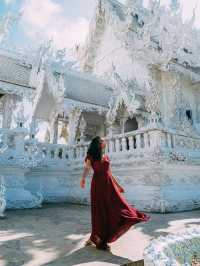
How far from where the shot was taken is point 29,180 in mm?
8359

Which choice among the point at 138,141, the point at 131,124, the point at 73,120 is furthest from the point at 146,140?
the point at 131,124

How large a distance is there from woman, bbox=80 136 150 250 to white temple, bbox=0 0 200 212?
9.91 ft

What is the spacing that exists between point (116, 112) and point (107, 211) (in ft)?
27.4

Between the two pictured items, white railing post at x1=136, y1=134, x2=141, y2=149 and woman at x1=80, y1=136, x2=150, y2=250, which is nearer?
woman at x1=80, y1=136, x2=150, y2=250

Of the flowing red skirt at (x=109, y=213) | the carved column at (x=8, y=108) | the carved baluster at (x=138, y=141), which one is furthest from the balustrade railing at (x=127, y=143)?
the flowing red skirt at (x=109, y=213)

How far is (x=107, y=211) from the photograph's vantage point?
323 centimetres

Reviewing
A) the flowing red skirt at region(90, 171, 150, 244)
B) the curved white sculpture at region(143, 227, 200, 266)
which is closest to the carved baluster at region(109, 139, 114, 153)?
the flowing red skirt at region(90, 171, 150, 244)

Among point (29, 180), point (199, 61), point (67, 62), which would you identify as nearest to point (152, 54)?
point (199, 61)

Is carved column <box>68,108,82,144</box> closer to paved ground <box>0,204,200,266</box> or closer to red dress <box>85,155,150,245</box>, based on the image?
paved ground <box>0,204,200,266</box>

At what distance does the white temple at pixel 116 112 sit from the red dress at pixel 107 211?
3029mm

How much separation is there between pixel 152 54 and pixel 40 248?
9.90 metres

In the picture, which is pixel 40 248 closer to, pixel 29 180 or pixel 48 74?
pixel 29 180

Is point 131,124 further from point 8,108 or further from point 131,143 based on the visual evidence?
point 8,108

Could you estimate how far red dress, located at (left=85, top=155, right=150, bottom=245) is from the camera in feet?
10.3
